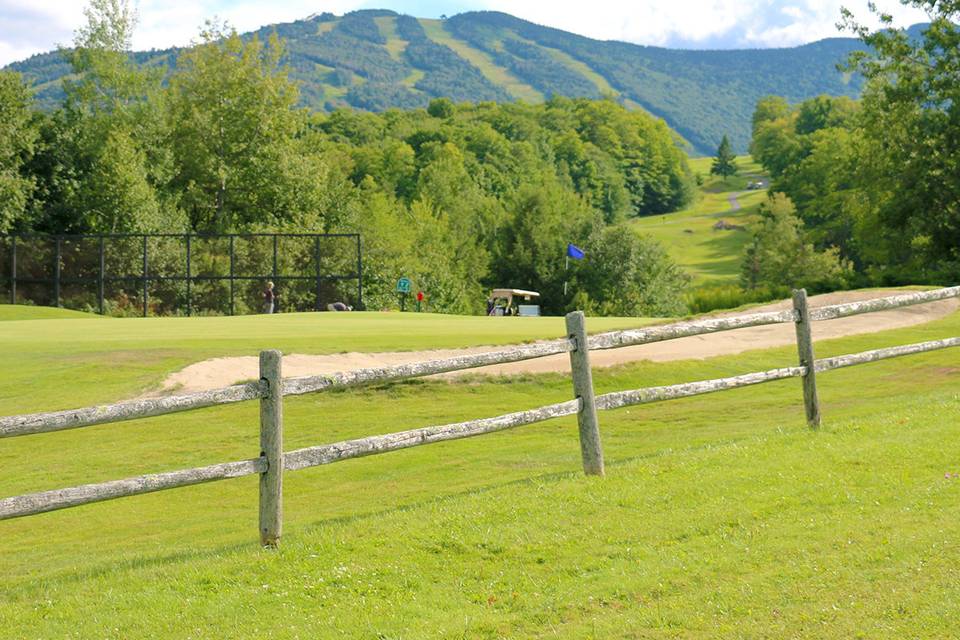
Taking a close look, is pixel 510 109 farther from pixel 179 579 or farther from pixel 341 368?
pixel 179 579

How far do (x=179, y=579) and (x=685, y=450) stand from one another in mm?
4992

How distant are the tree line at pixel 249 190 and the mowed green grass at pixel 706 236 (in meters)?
28.2

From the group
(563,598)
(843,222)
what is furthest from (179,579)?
(843,222)

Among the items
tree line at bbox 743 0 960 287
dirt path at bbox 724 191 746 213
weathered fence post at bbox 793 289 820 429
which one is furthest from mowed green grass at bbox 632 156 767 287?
weathered fence post at bbox 793 289 820 429

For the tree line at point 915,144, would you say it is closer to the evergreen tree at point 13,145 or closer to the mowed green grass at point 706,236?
the evergreen tree at point 13,145

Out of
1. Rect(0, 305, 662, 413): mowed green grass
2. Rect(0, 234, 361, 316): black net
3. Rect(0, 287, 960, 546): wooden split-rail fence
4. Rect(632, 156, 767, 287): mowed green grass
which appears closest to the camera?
Rect(0, 287, 960, 546): wooden split-rail fence

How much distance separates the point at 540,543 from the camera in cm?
736

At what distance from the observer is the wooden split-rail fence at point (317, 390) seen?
700cm

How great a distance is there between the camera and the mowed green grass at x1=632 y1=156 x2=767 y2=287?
129m

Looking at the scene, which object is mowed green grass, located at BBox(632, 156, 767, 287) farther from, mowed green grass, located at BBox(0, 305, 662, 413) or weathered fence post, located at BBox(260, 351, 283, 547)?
weathered fence post, located at BBox(260, 351, 283, 547)

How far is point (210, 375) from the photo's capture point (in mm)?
17656

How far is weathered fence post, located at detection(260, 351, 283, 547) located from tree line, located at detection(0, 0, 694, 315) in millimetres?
51264

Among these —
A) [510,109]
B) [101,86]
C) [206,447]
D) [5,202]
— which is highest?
[510,109]

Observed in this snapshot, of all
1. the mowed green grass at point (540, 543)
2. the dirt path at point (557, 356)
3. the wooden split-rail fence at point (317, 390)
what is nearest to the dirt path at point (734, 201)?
the dirt path at point (557, 356)
